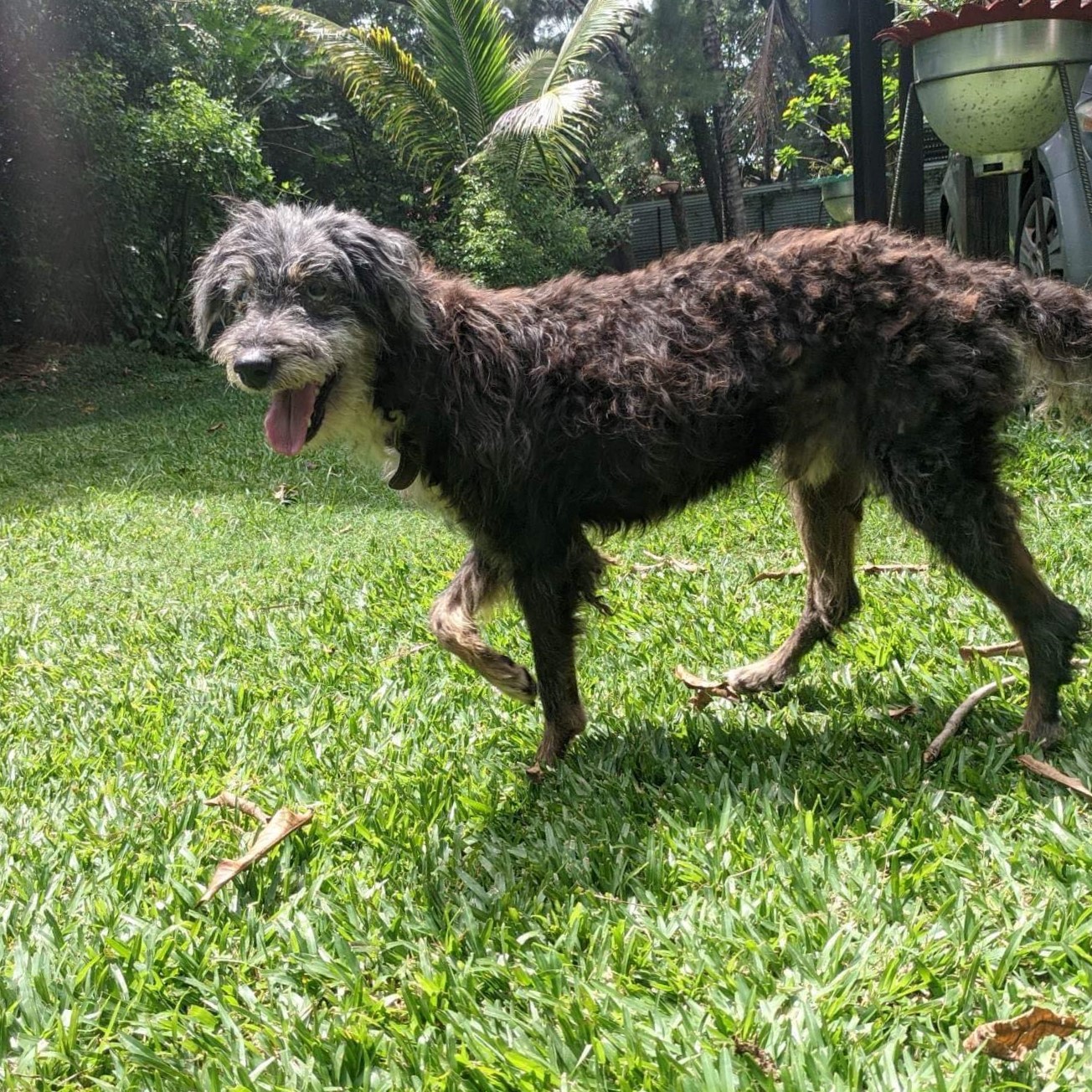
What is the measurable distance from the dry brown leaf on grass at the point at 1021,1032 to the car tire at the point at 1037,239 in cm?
522

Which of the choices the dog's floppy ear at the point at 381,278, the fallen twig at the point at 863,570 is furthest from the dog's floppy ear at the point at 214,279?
the fallen twig at the point at 863,570

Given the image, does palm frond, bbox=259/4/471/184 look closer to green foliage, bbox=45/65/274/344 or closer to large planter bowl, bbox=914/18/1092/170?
green foliage, bbox=45/65/274/344

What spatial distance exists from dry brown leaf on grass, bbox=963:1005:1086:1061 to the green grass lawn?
0.11 feet

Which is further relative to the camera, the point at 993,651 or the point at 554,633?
the point at 993,651

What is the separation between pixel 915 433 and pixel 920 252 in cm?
61

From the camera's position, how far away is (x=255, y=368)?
3.31m

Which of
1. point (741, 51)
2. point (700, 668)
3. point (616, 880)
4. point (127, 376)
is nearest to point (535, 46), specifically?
point (741, 51)

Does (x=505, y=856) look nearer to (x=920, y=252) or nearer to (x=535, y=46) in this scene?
(x=920, y=252)

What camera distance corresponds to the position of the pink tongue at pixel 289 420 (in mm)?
3537

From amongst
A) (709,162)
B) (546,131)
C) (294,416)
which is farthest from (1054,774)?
(709,162)

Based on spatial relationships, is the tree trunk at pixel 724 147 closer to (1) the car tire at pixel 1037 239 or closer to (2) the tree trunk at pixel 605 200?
(2) the tree trunk at pixel 605 200

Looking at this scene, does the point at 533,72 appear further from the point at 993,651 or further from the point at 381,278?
the point at 993,651

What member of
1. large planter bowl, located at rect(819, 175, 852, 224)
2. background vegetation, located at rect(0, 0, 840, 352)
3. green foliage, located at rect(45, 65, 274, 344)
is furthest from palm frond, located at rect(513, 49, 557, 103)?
large planter bowl, located at rect(819, 175, 852, 224)

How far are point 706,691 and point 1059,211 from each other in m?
3.96
